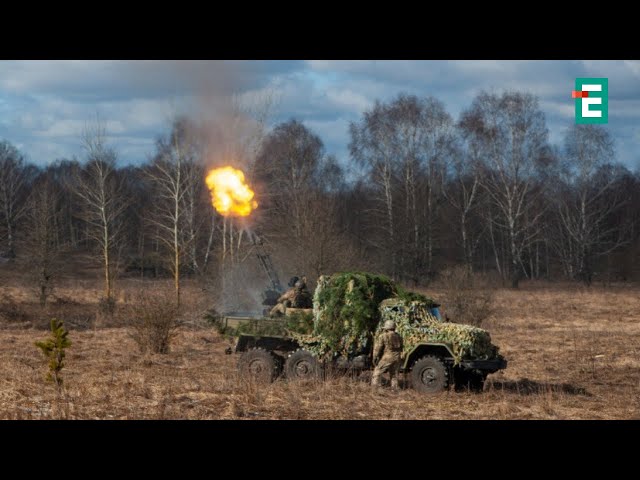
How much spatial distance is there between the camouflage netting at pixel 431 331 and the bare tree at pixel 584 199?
3369 cm

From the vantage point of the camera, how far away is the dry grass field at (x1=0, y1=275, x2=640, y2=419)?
12359mm

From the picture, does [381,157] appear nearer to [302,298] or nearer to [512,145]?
[512,145]

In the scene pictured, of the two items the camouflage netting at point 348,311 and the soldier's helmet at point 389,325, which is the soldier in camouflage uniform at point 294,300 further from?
the soldier's helmet at point 389,325

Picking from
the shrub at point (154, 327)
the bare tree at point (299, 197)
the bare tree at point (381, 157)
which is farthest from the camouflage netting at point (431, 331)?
the bare tree at point (381, 157)

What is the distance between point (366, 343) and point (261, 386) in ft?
6.40

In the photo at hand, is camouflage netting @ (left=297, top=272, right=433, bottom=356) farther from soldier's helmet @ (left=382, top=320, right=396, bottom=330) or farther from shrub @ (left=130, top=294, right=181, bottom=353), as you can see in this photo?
shrub @ (left=130, top=294, right=181, bottom=353)

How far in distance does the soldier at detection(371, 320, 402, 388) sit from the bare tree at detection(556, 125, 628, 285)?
34.1 meters

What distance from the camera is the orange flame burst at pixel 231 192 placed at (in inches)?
793

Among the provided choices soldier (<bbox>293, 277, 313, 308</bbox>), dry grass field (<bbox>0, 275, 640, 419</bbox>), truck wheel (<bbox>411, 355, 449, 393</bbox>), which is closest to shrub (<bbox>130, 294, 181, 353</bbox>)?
dry grass field (<bbox>0, 275, 640, 419</bbox>)

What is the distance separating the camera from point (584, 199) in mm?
49156
